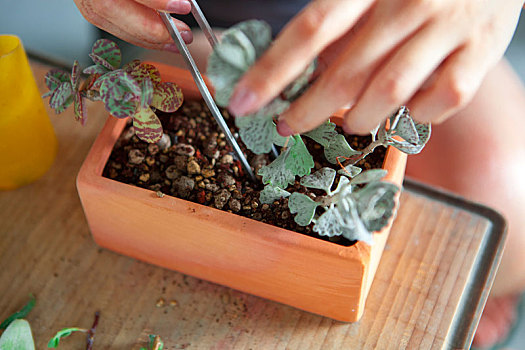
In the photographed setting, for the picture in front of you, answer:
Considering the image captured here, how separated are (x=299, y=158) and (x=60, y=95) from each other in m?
0.21

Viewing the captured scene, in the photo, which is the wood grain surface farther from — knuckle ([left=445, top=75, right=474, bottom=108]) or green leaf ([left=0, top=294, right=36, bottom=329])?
knuckle ([left=445, top=75, right=474, bottom=108])

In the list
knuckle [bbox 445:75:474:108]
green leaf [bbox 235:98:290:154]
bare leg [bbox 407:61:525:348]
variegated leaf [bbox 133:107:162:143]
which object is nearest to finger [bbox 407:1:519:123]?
knuckle [bbox 445:75:474:108]

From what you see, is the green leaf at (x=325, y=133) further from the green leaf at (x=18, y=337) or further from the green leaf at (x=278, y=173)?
the green leaf at (x=18, y=337)

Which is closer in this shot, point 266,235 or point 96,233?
point 266,235

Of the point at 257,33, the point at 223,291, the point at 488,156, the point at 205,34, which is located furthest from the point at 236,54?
the point at 488,156

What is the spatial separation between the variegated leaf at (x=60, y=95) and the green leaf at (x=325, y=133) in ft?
0.68

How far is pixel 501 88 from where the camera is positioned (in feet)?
2.35

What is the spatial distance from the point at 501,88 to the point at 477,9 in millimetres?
376

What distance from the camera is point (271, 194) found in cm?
45

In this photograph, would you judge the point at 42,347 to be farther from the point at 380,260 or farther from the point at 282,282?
the point at 380,260

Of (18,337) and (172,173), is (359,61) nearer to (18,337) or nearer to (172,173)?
(172,173)

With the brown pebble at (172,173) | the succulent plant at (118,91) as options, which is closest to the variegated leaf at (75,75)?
the succulent plant at (118,91)

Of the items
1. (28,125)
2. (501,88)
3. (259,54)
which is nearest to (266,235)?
(259,54)

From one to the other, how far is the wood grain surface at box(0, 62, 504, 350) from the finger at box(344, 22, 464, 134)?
24 cm
